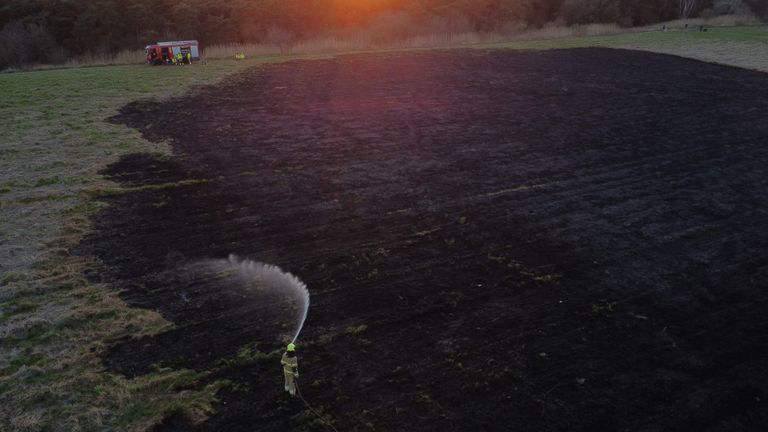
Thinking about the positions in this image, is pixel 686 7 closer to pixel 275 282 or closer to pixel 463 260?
pixel 463 260

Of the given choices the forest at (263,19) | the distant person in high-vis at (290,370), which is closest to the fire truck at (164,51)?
the forest at (263,19)

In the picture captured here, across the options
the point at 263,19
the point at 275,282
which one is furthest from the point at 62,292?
the point at 263,19

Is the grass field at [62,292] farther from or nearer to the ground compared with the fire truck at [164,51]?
nearer to the ground

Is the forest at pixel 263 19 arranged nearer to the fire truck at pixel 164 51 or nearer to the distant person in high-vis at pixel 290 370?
the fire truck at pixel 164 51

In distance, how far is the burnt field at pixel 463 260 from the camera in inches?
184

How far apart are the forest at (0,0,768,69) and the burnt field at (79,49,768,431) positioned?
17179 millimetres

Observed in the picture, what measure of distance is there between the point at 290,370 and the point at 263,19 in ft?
106

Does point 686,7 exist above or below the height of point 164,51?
above

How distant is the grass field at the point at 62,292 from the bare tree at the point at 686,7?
46.1 m

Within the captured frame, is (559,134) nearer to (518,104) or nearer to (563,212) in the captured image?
(518,104)

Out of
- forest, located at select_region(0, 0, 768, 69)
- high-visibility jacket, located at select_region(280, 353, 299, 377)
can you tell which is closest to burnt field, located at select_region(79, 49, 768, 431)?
high-visibility jacket, located at select_region(280, 353, 299, 377)

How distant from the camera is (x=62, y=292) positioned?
6.07m

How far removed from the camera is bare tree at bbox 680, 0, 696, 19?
44541 mm

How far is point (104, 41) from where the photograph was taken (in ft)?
91.6
